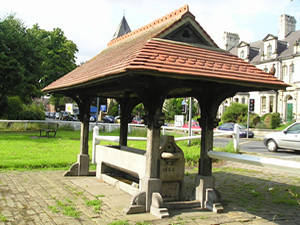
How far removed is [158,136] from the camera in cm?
607

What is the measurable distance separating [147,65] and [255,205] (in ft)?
13.3

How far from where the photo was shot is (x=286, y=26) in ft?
176

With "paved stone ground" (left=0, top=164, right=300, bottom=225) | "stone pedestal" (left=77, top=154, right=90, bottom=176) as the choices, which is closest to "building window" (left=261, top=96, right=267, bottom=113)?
"stone pedestal" (left=77, top=154, right=90, bottom=176)

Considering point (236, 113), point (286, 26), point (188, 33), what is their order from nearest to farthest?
1. point (188, 33)
2. point (236, 113)
3. point (286, 26)

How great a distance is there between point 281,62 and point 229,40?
17105 millimetres

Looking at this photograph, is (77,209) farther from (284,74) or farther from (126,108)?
(284,74)

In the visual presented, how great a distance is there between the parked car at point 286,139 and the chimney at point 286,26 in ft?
131

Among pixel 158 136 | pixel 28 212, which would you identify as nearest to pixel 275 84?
pixel 158 136

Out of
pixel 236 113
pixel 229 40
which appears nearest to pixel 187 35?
Result: pixel 236 113

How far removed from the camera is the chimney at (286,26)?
5253 cm

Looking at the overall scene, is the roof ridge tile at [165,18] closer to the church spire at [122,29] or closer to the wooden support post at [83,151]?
the wooden support post at [83,151]

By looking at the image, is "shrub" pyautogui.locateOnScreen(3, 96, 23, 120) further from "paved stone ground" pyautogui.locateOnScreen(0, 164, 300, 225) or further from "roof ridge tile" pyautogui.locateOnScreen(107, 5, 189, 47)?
"roof ridge tile" pyautogui.locateOnScreen(107, 5, 189, 47)

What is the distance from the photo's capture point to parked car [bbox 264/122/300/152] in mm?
17188

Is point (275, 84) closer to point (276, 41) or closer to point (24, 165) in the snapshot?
point (24, 165)
